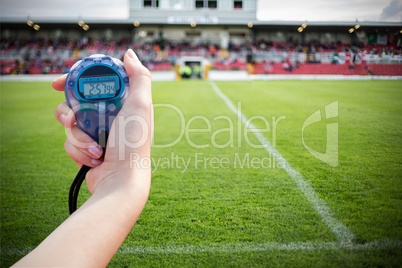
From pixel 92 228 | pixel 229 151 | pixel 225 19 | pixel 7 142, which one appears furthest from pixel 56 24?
pixel 92 228

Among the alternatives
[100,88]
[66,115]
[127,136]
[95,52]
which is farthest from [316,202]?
[95,52]

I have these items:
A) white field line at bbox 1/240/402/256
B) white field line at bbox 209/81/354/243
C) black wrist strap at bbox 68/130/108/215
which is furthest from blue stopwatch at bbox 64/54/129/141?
white field line at bbox 209/81/354/243

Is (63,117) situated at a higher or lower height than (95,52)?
lower

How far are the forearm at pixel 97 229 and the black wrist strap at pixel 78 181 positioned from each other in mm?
371

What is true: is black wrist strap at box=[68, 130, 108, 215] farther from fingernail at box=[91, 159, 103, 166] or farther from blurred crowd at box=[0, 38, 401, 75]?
blurred crowd at box=[0, 38, 401, 75]

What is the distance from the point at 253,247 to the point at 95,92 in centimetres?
151

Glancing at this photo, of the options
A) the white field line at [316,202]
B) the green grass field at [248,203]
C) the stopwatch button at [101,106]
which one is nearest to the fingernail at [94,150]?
the stopwatch button at [101,106]

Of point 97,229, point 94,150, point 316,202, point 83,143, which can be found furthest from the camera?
point 316,202

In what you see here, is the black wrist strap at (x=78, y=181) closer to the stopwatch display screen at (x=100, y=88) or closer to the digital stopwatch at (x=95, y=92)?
the digital stopwatch at (x=95, y=92)

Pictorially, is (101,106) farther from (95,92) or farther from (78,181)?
(78,181)

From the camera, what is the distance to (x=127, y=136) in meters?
1.29

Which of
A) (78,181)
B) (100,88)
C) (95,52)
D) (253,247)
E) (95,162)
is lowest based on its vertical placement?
(253,247)

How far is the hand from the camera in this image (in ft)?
4.14

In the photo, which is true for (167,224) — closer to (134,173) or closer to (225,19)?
(134,173)
